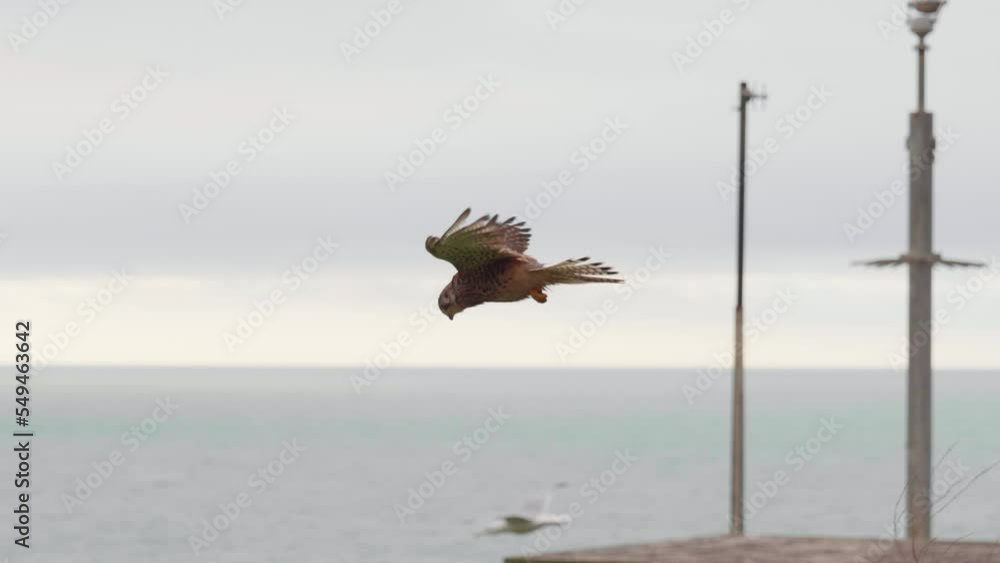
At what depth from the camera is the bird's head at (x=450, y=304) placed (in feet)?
26.1

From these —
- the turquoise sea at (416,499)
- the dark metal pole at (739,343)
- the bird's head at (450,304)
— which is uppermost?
the turquoise sea at (416,499)

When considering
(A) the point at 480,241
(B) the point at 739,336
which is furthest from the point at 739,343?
(A) the point at 480,241

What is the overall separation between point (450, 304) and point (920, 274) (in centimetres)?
2407

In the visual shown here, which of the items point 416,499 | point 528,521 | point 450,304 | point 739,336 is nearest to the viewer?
point 450,304

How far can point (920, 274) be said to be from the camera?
101 feet

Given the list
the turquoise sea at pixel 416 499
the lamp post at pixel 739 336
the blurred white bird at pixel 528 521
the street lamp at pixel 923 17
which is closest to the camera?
the blurred white bird at pixel 528 521

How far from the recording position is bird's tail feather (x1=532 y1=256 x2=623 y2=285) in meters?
8.09

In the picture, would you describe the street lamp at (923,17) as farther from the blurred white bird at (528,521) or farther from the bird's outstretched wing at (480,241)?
the bird's outstretched wing at (480,241)

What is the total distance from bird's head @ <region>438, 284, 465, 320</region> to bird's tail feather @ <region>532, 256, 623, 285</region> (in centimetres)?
42

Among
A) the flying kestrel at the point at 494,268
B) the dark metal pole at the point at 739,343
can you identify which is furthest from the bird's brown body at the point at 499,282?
the dark metal pole at the point at 739,343

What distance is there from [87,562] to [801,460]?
97.4m

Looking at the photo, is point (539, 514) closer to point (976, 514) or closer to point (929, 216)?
point (929, 216)

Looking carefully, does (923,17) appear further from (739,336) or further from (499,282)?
(499,282)

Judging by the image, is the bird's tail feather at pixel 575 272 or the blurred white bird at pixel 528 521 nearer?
the bird's tail feather at pixel 575 272
